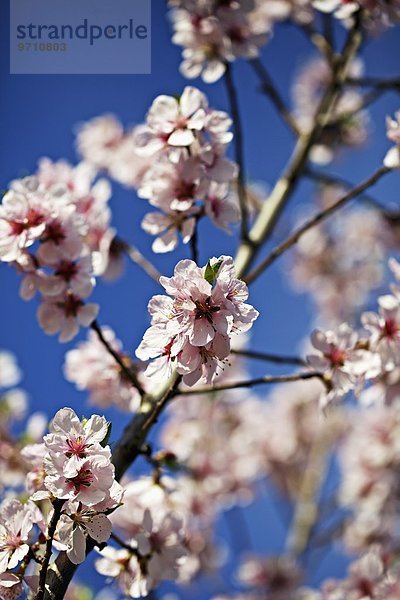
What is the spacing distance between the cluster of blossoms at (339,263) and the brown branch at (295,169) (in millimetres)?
1506

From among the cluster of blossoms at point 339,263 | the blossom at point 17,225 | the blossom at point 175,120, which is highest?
the blossom at point 175,120

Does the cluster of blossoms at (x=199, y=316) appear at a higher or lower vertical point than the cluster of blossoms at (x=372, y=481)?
higher

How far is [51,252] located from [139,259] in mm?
358

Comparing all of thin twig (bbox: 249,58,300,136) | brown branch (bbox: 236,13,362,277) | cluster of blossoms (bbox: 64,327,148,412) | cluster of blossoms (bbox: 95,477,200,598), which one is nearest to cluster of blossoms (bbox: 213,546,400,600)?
cluster of blossoms (bbox: 95,477,200,598)

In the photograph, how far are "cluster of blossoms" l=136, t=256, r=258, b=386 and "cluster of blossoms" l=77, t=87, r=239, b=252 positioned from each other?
0.37 m

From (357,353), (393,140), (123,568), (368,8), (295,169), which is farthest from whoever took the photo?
(295,169)

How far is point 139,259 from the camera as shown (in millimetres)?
1918

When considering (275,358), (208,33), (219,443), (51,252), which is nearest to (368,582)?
(275,358)

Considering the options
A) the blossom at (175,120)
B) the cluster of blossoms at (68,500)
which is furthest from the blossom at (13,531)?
the blossom at (175,120)

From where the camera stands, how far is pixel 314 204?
4133 millimetres

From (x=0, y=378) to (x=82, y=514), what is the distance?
145 centimetres

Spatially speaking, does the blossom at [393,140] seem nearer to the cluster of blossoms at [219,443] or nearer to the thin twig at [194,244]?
the thin twig at [194,244]

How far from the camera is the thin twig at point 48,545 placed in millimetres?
1185

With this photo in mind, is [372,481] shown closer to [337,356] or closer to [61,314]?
[337,356]
